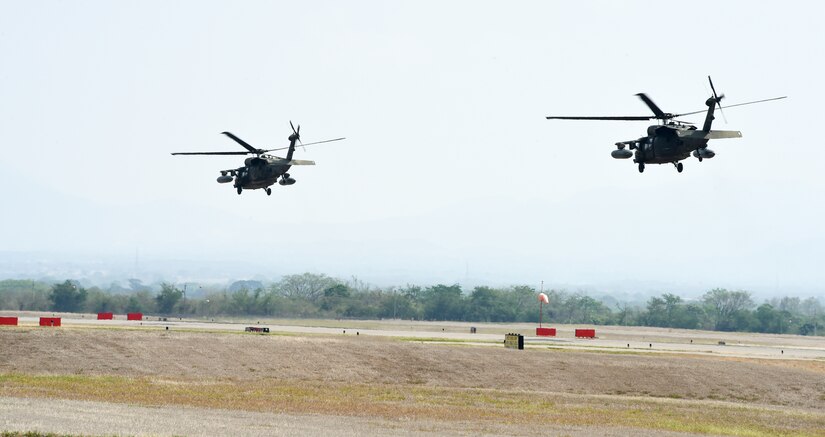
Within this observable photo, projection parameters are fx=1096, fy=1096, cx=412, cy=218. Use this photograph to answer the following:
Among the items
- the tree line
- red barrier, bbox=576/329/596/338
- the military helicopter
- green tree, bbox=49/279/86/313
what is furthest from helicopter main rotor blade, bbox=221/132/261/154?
green tree, bbox=49/279/86/313

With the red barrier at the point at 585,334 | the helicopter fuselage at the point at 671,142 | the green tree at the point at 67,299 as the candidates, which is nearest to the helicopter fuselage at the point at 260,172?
the helicopter fuselage at the point at 671,142

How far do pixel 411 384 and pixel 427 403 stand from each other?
1222 centimetres

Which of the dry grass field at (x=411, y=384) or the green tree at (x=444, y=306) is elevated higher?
the green tree at (x=444, y=306)

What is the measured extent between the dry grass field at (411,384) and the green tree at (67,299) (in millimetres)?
96469

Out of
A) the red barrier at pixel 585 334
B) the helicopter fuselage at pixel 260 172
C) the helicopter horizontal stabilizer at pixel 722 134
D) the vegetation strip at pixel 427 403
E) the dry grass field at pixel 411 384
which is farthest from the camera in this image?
the red barrier at pixel 585 334

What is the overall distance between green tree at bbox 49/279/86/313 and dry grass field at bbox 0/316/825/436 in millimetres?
96469

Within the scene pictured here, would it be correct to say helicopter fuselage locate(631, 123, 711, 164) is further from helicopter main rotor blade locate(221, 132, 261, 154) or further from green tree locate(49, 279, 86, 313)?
green tree locate(49, 279, 86, 313)

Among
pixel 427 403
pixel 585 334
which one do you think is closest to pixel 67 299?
pixel 585 334

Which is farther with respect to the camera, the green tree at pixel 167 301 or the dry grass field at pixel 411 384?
the green tree at pixel 167 301

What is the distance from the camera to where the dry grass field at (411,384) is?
154ft

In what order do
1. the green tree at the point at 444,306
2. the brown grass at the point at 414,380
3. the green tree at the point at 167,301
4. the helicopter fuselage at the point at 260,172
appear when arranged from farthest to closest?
the green tree at the point at 444,306 < the green tree at the point at 167,301 < the helicopter fuselage at the point at 260,172 < the brown grass at the point at 414,380

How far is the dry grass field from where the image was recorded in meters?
46.8

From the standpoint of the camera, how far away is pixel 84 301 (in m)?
166

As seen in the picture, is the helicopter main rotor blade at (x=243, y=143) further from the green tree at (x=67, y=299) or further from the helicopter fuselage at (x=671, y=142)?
the green tree at (x=67, y=299)
